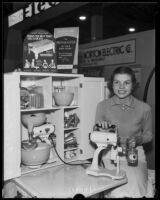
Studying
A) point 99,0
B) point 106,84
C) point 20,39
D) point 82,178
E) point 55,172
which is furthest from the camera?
point 20,39

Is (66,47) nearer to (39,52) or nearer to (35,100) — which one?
(39,52)

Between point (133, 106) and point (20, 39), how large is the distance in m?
3.38

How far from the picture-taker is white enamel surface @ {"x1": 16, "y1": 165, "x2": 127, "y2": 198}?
1217 millimetres

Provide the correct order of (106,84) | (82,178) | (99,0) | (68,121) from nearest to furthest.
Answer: (99,0), (82,178), (68,121), (106,84)

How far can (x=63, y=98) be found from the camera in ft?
5.42

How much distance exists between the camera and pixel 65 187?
1.27m

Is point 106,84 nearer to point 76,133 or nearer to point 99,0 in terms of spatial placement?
point 76,133

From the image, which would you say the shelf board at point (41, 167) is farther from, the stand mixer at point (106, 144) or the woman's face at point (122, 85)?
the woman's face at point (122, 85)

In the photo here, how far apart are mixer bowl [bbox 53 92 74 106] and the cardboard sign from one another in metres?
0.18

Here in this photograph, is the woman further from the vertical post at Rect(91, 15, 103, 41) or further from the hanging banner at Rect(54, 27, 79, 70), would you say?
the vertical post at Rect(91, 15, 103, 41)

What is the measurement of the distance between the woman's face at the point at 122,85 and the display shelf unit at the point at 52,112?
0.17 m

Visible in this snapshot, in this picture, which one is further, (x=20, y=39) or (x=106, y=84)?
(x=20, y=39)
